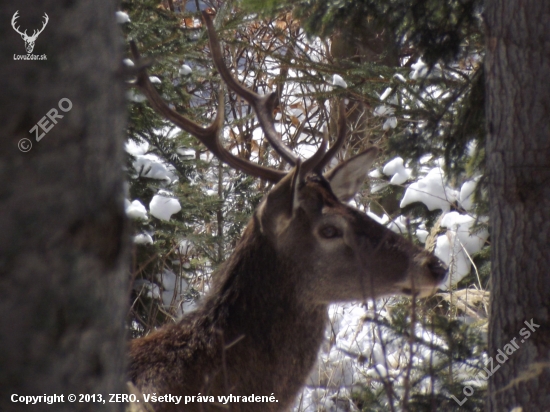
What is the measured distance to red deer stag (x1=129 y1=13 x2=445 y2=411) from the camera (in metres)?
3.40

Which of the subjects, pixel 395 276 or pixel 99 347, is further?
pixel 395 276

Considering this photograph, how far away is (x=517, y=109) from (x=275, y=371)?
1808 mm

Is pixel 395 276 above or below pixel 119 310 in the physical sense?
above

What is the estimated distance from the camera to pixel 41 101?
99 cm

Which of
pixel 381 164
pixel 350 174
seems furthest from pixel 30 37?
pixel 381 164

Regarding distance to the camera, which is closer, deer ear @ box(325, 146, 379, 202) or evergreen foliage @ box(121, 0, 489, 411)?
evergreen foliage @ box(121, 0, 489, 411)

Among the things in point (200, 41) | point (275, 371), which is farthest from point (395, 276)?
point (200, 41)

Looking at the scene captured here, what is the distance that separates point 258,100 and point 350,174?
32.5 inches

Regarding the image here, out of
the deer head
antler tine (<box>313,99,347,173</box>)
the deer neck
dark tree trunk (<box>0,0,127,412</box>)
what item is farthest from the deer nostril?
dark tree trunk (<box>0,0,127,412</box>)

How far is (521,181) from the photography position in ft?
8.81

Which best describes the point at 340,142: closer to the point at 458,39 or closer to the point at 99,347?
the point at 458,39

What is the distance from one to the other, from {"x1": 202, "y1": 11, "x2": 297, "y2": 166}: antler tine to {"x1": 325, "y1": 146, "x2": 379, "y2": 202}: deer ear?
323 millimetres

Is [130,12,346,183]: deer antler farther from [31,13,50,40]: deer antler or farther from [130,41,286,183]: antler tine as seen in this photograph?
[31,13,50,40]: deer antler

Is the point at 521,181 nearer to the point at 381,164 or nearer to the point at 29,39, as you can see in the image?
the point at 29,39
